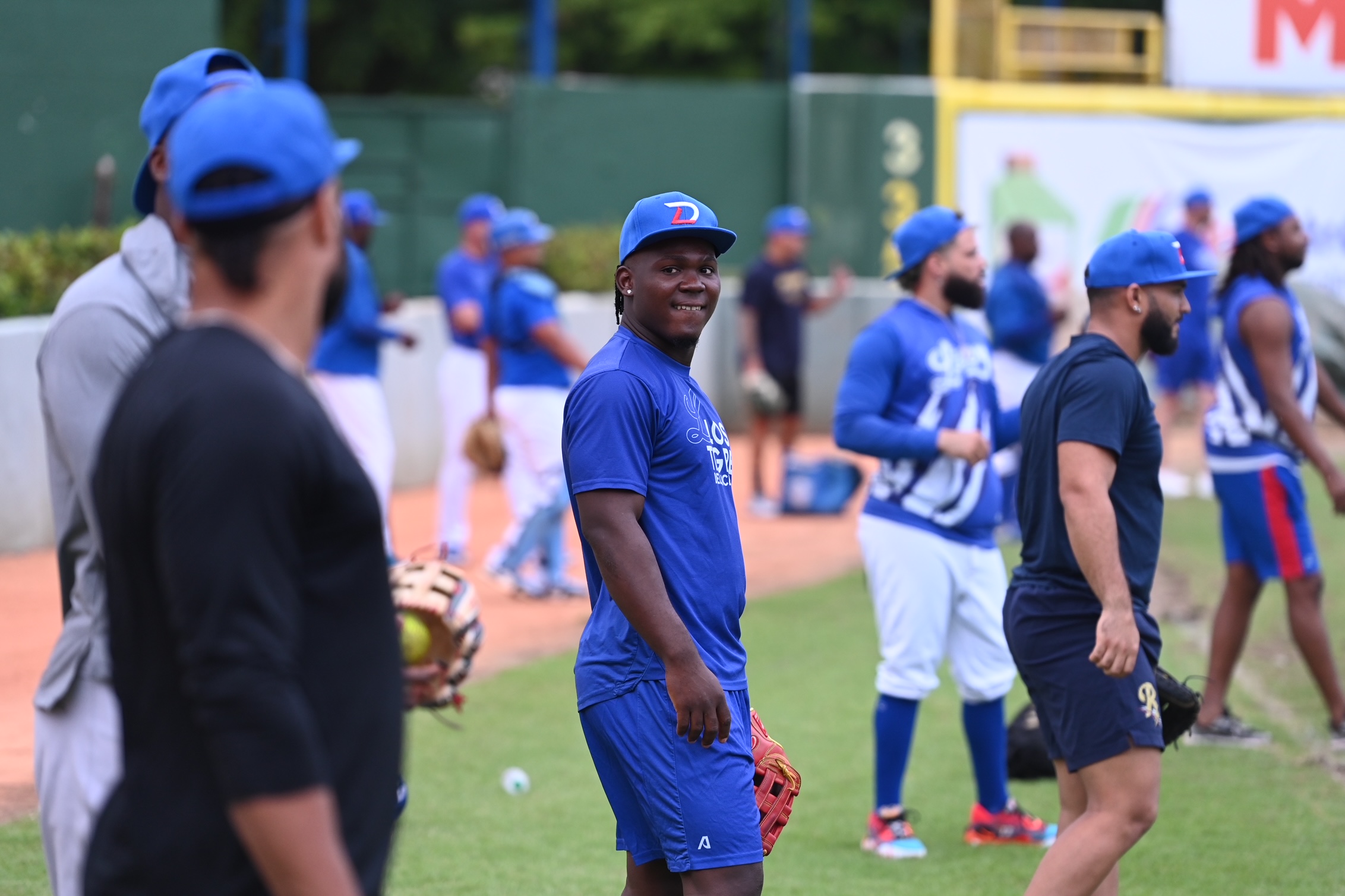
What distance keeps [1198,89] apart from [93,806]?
19488 mm

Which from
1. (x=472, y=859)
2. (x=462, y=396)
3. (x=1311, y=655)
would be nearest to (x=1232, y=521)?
(x=1311, y=655)

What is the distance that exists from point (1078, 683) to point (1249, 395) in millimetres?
3476

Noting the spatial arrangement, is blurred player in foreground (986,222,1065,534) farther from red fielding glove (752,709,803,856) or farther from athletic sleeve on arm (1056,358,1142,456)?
red fielding glove (752,709,803,856)

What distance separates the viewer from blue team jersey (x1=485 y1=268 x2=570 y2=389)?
→ 10.1 m

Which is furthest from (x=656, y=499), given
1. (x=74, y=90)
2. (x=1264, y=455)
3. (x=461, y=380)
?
(x=74, y=90)

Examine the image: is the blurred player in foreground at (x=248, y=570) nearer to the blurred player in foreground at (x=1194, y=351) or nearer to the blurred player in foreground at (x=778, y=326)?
the blurred player in foreground at (x=778, y=326)

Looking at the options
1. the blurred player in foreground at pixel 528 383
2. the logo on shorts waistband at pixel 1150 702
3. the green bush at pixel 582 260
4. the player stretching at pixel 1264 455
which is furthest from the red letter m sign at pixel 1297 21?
the logo on shorts waistband at pixel 1150 702

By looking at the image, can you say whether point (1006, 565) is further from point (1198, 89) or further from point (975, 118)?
point (1198, 89)

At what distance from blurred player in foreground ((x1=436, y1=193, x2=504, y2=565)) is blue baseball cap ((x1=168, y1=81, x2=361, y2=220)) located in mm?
8546

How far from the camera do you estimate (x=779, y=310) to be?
14.1 metres

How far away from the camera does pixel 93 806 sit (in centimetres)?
283

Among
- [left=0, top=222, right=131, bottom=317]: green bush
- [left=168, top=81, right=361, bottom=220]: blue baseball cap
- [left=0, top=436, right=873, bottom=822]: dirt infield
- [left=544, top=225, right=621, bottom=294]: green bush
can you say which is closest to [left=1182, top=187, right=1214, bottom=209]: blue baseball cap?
[left=0, top=436, right=873, bottom=822]: dirt infield

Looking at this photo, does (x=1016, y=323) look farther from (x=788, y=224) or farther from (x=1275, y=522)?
(x=1275, y=522)

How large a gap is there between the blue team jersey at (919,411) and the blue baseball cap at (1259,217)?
1938 mm
